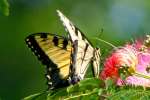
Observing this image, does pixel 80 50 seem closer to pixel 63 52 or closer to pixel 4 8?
pixel 63 52

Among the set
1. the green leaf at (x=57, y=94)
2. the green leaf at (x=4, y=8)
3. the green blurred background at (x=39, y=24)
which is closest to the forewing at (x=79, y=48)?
the green leaf at (x=57, y=94)

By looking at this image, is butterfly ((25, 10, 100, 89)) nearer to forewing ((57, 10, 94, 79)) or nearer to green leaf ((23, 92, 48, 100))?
forewing ((57, 10, 94, 79))

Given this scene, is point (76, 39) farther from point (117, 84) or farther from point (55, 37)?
point (117, 84)

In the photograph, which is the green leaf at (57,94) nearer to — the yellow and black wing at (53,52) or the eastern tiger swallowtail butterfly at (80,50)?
the eastern tiger swallowtail butterfly at (80,50)

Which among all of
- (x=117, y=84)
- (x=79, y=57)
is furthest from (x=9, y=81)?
(x=117, y=84)

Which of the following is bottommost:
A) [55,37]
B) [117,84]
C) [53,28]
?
[117,84]

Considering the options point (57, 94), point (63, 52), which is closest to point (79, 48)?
point (63, 52)
